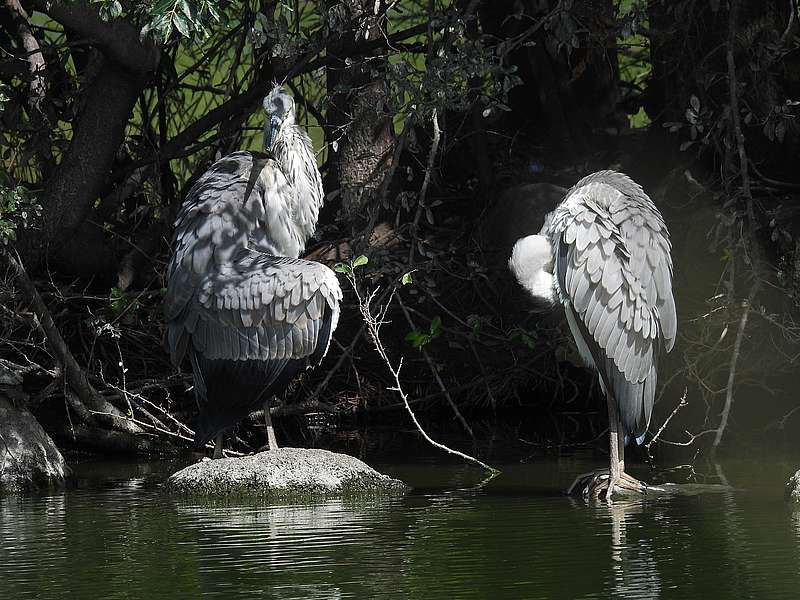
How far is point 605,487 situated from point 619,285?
941 millimetres

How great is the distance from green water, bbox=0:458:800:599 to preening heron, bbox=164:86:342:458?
0.67 metres

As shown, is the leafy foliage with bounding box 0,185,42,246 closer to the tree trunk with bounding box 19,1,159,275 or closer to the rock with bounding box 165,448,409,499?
the tree trunk with bounding box 19,1,159,275

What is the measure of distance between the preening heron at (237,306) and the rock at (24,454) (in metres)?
0.82

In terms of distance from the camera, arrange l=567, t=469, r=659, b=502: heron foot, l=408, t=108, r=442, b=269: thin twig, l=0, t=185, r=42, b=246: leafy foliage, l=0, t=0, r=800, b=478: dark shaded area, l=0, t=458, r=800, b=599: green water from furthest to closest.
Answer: l=408, t=108, r=442, b=269: thin twig < l=0, t=0, r=800, b=478: dark shaded area < l=0, t=185, r=42, b=246: leafy foliage < l=567, t=469, r=659, b=502: heron foot < l=0, t=458, r=800, b=599: green water

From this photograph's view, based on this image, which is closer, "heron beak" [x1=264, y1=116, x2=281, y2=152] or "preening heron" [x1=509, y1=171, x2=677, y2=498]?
"preening heron" [x1=509, y1=171, x2=677, y2=498]

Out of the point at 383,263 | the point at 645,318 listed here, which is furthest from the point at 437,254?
the point at 645,318

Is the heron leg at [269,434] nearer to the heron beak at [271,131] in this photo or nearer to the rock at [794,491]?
the heron beak at [271,131]

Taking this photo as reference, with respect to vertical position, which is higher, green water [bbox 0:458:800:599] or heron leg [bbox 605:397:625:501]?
heron leg [bbox 605:397:625:501]

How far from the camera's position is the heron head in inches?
310

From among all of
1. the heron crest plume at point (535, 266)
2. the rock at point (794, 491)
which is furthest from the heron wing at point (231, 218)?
the rock at point (794, 491)

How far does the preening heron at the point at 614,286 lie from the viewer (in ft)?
21.8

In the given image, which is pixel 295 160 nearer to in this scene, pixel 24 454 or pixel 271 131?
pixel 271 131

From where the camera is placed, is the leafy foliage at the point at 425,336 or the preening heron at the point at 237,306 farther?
the leafy foliage at the point at 425,336

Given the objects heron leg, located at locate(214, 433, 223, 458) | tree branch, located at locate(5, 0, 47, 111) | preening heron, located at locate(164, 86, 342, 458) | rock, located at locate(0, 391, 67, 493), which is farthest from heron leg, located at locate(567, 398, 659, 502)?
tree branch, located at locate(5, 0, 47, 111)
